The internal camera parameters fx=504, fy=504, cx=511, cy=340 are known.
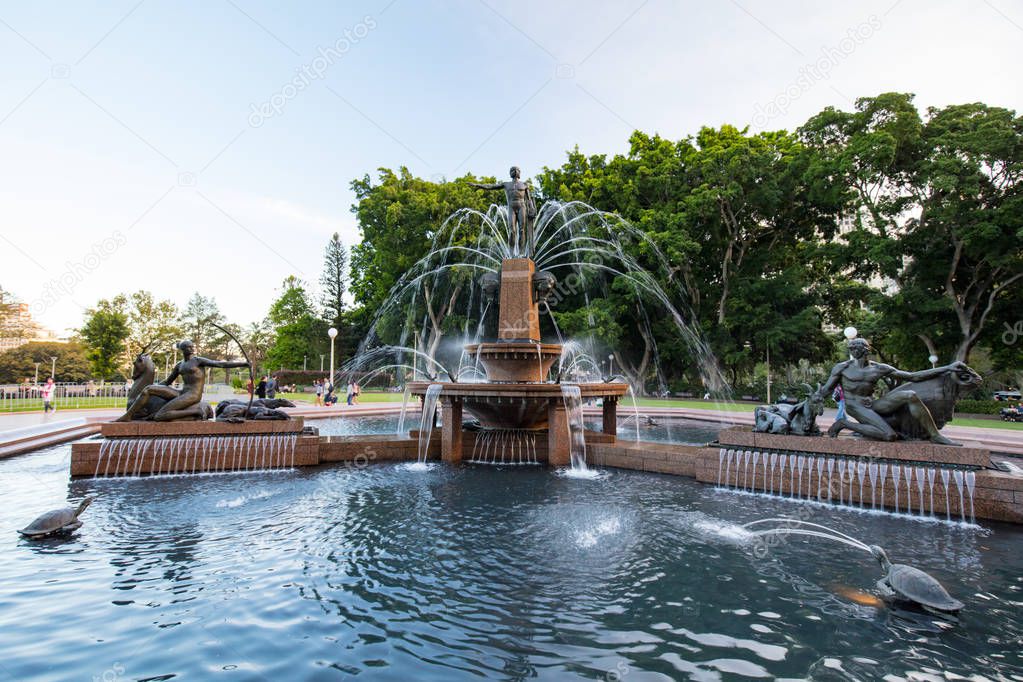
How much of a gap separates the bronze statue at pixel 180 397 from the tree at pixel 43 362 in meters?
48.6

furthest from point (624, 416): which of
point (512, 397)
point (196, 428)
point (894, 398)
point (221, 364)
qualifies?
point (196, 428)

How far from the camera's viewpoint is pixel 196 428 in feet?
35.2

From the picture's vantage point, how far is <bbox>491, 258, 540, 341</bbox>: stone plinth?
13.6m

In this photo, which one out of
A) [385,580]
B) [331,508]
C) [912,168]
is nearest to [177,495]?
[331,508]

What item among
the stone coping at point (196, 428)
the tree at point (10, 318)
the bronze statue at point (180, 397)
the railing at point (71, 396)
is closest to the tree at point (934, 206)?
the stone coping at point (196, 428)

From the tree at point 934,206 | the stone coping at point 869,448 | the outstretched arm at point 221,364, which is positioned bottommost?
the stone coping at point 869,448

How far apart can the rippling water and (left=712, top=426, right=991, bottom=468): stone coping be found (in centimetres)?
134

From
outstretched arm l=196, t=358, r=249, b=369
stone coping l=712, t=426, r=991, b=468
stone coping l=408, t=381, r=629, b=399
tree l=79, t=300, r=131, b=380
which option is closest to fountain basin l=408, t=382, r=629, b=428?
stone coping l=408, t=381, r=629, b=399

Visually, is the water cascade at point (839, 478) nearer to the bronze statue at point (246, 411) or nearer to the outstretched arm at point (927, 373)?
the outstretched arm at point (927, 373)

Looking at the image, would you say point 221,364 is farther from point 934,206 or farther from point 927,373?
point 934,206

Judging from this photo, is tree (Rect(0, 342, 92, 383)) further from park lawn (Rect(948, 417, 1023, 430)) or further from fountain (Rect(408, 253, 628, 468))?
park lawn (Rect(948, 417, 1023, 430))

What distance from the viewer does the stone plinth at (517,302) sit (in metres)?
13.6

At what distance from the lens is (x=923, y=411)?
8.34 m

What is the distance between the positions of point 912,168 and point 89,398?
4767 centimetres
